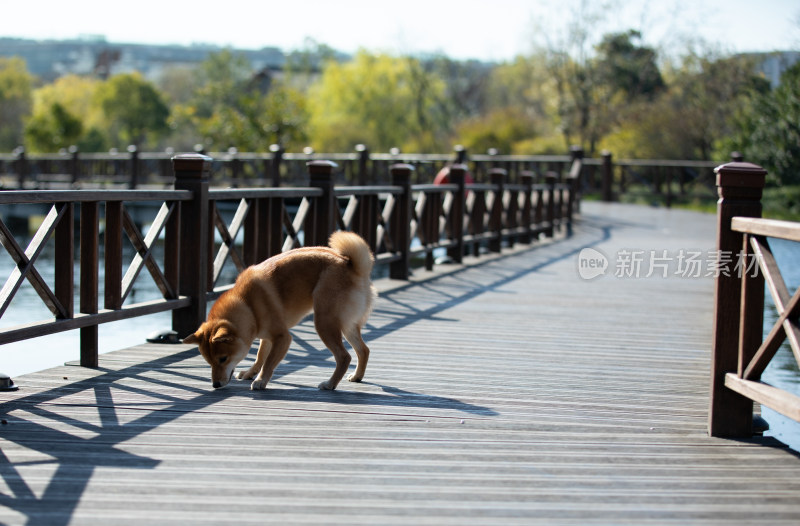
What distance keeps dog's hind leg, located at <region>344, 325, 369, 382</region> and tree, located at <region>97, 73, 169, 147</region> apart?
62132 mm

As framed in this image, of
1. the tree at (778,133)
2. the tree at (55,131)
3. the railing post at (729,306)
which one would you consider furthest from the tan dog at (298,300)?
the tree at (55,131)

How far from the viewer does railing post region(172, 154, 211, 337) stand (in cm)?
599

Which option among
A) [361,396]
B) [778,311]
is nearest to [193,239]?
[361,396]

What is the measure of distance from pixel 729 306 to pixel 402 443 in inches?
61.7

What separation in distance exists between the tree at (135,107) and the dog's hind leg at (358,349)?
62132mm

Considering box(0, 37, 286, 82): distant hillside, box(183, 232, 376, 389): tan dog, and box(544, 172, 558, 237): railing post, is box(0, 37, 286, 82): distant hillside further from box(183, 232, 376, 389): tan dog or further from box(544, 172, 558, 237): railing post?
box(183, 232, 376, 389): tan dog

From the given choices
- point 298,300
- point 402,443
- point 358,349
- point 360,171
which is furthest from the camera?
point 360,171

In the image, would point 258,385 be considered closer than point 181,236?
Yes

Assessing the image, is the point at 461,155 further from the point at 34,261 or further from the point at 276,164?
the point at 34,261

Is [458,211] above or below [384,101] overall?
below

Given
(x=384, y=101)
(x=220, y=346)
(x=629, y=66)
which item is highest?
(x=629, y=66)

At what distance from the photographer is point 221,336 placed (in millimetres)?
4445

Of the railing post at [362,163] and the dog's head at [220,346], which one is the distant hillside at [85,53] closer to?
the railing post at [362,163]

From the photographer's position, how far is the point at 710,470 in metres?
3.52
